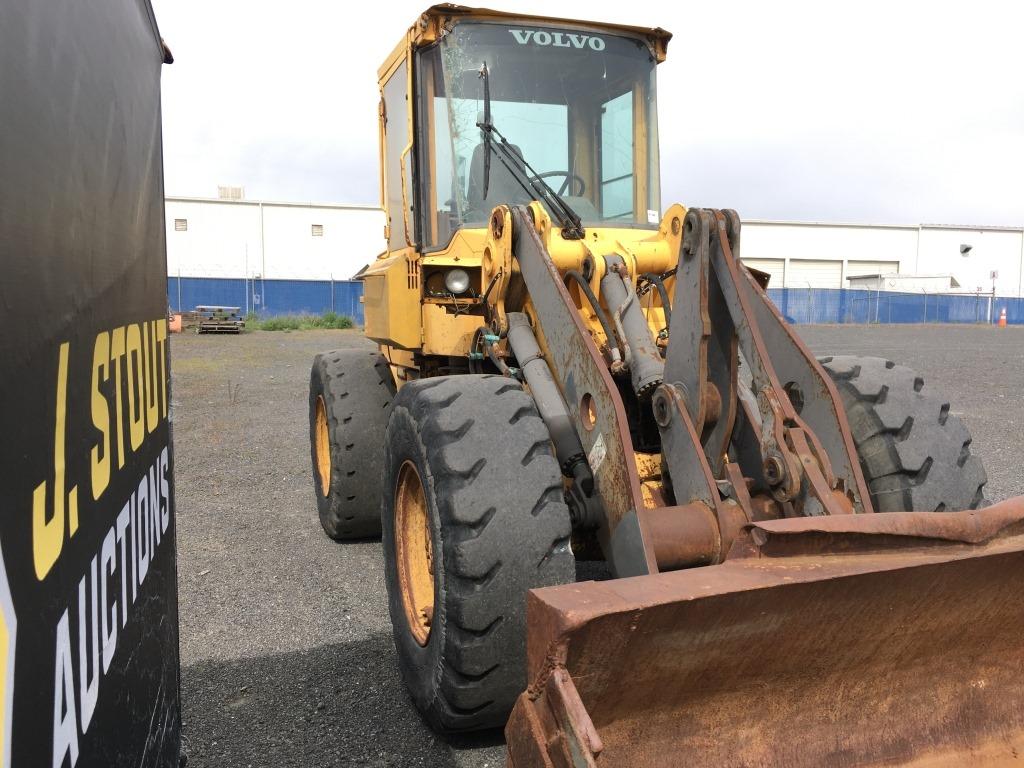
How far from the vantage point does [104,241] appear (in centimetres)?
157

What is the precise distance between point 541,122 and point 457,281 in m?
1.08

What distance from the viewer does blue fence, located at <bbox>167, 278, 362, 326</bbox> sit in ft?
129

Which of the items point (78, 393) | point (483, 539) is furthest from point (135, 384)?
point (483, 539)

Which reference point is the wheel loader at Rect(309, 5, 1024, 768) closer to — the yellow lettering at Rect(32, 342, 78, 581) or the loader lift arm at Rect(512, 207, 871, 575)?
the loader lift arm at Rect(512, 207, 871, 575)

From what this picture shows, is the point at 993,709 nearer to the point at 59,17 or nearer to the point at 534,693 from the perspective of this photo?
the point at 534,693

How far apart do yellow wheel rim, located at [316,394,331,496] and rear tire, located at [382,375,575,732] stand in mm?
3053

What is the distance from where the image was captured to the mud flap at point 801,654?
1.96 m

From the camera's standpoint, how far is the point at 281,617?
4.40 metres

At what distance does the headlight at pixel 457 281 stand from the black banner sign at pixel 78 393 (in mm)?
2128

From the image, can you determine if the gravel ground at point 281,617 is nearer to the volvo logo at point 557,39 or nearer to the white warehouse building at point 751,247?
the volvo logo at point 557,39

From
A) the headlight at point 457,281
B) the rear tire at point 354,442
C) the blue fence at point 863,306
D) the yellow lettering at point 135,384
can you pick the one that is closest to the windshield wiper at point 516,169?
the headlight at point 457,281

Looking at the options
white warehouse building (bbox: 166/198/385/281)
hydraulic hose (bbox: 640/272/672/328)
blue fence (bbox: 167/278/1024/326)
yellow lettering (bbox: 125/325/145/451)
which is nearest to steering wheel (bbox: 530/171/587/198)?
hydraulic hose (bbox: 640/272/672/328)

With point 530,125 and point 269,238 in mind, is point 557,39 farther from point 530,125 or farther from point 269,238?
point 269,238

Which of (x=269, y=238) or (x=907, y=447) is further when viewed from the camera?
(x=269, y=238)
